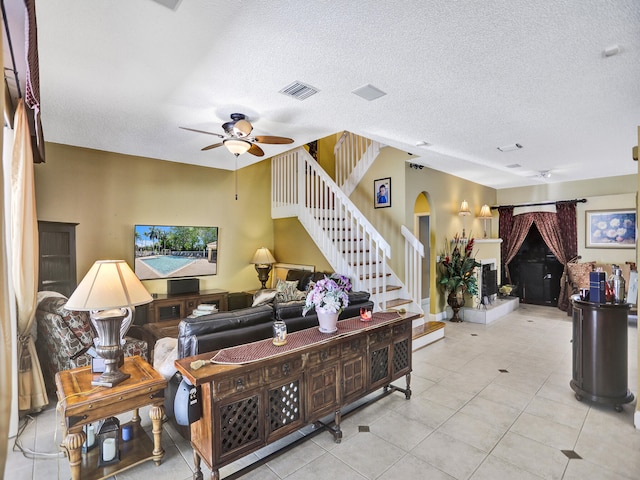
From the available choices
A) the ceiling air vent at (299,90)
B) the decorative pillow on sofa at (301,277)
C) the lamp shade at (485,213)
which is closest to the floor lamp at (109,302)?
the ceiling air vent at (299,90)

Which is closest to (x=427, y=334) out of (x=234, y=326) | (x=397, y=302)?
(x=397, y=302)

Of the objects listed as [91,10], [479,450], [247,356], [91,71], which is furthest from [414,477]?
[91,71]

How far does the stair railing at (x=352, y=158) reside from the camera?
6.11m

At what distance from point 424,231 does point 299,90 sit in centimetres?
518

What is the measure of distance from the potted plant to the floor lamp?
5.15 metres

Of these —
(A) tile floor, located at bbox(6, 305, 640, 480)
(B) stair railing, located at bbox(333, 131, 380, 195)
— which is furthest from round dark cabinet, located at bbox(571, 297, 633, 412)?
(B) stair railing, located at bbox(333, 131, 380, 195)

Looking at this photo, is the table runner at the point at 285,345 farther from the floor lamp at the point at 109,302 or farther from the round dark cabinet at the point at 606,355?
the round dark cabinet at the point at 606,355

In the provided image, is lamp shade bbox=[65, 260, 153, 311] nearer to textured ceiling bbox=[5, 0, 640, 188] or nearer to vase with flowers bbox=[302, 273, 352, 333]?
vase with flowers bbox=[302, 273, 352, 333]

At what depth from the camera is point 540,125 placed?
3.65 metres

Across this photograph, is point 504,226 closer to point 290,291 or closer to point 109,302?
point 290,291

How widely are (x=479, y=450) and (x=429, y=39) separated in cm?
295

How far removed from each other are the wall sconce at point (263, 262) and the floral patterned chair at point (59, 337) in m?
3.01

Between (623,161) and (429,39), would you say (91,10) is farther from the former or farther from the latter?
(623,161)

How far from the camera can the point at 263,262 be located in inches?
252
